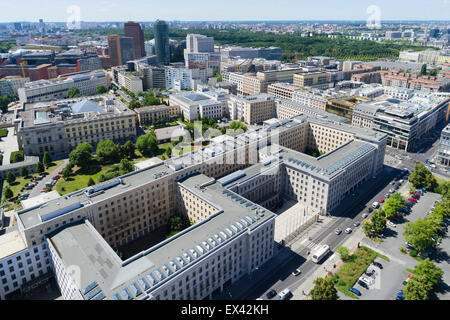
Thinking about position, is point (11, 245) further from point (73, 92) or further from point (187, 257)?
point (73, 92)

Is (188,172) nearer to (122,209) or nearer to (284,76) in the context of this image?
(122,209)

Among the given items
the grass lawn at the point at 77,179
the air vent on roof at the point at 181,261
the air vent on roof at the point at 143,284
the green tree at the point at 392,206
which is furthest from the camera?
the grass lawn at the point at 77,179

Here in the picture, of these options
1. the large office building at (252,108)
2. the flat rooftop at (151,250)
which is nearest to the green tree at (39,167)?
the flat rooftop at (151,250)

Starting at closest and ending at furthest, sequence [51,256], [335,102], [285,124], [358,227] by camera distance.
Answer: [51,256]
[358,227]
[285,124]
[335,102]

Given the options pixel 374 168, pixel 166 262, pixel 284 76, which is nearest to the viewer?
pixel 166 262

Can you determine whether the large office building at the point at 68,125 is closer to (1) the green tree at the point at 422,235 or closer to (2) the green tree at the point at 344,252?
(2) the green tree at the point at 344,252

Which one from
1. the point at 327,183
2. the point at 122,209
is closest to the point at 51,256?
the point at 122,209

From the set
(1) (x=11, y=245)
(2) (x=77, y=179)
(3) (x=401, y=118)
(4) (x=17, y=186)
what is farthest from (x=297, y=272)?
(3) (x=401, y=118)
